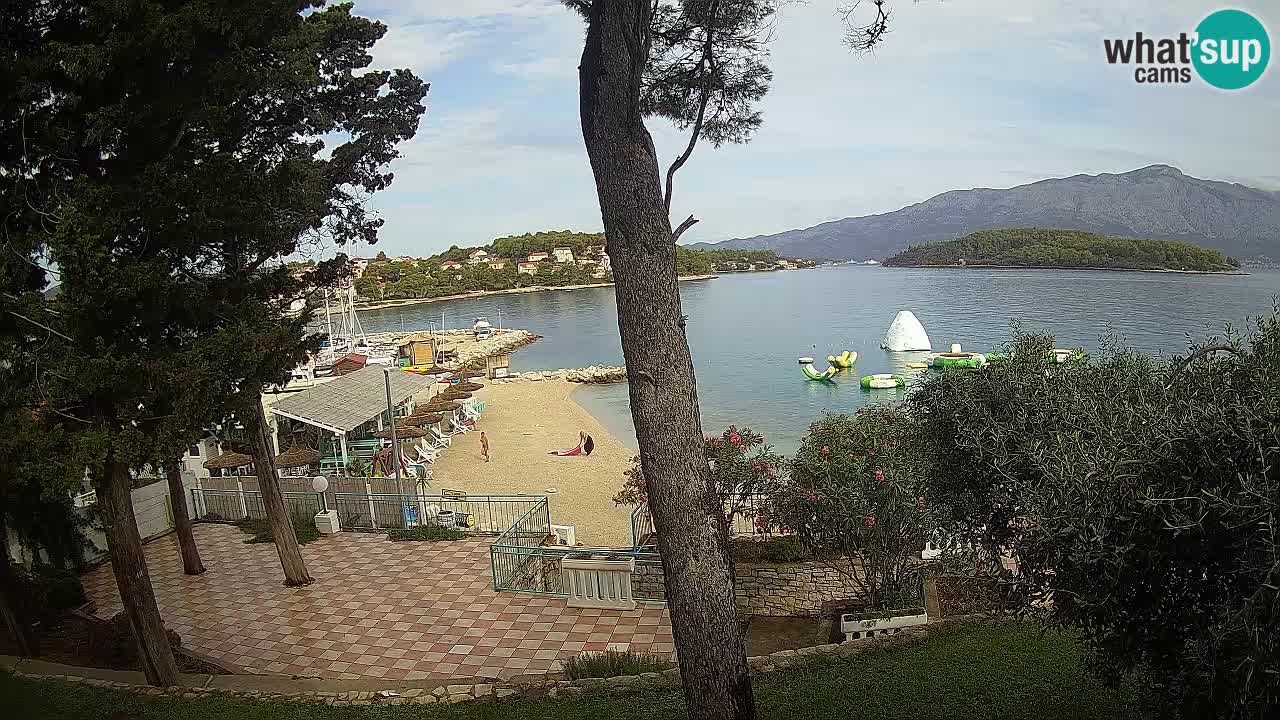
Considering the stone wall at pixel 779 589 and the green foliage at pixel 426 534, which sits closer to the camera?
the stone wall at pixel 779 589

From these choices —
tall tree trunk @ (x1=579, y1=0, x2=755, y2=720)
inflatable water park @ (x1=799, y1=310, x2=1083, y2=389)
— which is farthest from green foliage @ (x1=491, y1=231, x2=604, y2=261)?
tall tree trunk @ (x1=579, y1=0, x2=755, y2=720)

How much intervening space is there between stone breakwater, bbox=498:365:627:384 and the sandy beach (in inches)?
352

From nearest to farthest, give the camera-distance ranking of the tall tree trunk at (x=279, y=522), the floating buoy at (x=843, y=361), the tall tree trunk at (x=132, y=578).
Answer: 1. the tall tree trunk at (x=132, y=578)
2. the tall tree trunk at (x=279, y=522)
3. the floating buoy at (x=843, y=361)

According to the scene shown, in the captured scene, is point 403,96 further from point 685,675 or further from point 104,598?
point 685,675

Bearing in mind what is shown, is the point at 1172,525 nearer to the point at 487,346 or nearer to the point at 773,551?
the point at 773,551

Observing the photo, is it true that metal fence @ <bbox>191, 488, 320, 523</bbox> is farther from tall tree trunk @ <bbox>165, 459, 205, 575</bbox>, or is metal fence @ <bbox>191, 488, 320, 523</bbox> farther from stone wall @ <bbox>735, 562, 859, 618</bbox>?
stone wall @ <bbox>735, 562, 859, 618</bbox>

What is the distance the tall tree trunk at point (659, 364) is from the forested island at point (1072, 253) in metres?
73.0

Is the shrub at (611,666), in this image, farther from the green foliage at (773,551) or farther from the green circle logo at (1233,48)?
the green circle logo at (1233,48)

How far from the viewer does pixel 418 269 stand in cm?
10706

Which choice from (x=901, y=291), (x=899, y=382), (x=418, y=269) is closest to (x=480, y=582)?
(x=899, y=382)

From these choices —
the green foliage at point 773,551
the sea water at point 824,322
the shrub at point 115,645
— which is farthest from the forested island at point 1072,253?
the shrub at point 115,645

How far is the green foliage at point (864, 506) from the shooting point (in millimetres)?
7129

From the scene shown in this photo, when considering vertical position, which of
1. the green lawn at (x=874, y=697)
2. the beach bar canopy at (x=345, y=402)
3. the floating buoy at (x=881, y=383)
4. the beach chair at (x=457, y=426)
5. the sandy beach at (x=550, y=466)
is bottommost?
the floating buoy at (x=881, y=383)

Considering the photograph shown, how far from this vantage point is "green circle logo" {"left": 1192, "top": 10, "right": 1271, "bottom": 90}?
8.55 metres
